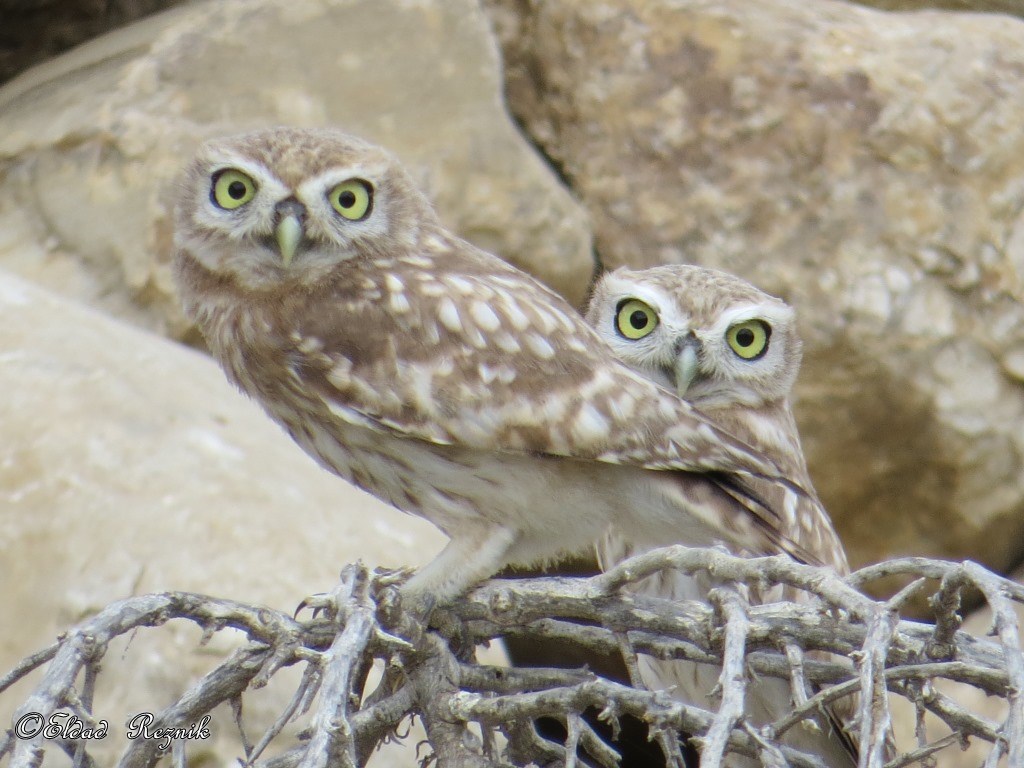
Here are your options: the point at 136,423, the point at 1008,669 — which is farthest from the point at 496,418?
the point at 136,423

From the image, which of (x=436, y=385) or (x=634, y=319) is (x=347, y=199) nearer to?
(x=436, y=385)

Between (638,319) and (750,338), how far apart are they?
0.26 metres

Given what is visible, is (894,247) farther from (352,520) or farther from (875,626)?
(875,626)

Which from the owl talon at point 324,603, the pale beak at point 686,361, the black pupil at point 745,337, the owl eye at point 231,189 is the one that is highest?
the owl eye at point 231,189

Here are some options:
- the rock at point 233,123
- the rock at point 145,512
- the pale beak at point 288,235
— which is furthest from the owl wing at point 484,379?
the rock at point 233,123

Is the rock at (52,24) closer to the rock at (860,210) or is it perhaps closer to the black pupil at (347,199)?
the rock at (860,210)

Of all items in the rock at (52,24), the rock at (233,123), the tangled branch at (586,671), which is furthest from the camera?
the rock at (52,24)

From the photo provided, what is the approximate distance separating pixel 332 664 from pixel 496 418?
0.74m

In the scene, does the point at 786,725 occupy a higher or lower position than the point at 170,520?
higher

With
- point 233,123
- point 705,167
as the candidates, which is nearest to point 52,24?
point 233,123

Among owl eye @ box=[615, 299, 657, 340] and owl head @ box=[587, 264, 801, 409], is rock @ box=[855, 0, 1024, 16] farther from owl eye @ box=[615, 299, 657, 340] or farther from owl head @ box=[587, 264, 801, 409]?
owl eye @ box=[615, 299, 657, 340]

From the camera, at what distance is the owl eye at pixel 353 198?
→ 2594mm

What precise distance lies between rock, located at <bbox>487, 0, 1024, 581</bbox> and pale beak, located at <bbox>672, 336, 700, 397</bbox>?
1812mm

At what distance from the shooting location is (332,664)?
5.80ft
